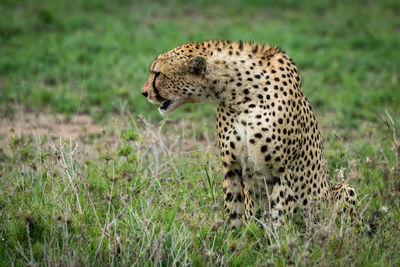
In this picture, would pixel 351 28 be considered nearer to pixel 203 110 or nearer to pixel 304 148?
pixel 203 110

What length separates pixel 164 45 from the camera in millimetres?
7754

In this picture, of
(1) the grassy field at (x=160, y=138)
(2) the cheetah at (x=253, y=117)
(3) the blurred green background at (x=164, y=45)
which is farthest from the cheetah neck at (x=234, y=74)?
(3) the blurred green background at (x=164, y=45)

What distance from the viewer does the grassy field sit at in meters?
2.69

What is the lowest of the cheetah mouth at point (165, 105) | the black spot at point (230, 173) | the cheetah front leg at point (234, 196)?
the cheetah front leg at point (234, 196)

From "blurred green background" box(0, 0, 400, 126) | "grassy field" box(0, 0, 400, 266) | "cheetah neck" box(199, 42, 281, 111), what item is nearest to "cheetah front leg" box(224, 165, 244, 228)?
"grassy field" box(0, 0, 400, 266)

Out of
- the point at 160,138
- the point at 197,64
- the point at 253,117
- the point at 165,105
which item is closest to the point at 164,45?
the point at 160,138

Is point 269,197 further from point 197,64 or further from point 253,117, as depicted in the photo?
point 197,64

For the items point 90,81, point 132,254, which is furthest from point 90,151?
point 90,81

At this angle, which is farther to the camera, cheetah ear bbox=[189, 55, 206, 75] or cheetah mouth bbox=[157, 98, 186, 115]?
cheetah mouth bbox=[157, 98, 186, 115]

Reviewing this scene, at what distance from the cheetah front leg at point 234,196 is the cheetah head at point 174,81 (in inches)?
18.0

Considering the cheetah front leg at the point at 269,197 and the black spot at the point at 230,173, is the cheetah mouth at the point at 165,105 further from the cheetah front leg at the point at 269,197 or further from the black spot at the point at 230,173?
the cheetah front leg at the point at 269,197

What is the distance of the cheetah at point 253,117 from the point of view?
9.14 ft

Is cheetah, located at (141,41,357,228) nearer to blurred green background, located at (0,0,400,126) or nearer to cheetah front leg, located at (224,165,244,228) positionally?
cheetah front leg, located at (224,165,244,228)

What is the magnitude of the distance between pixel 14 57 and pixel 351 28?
17.6ft
